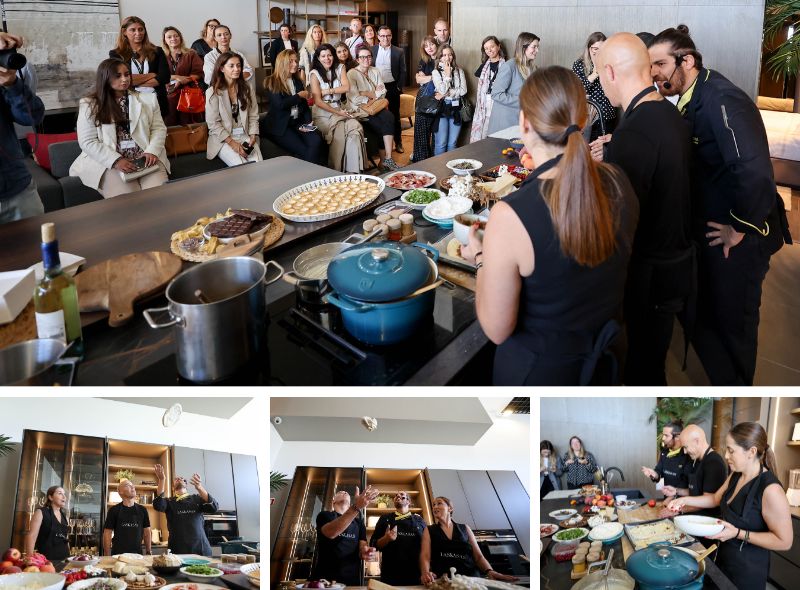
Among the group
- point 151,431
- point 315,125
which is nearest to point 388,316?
point 151,431

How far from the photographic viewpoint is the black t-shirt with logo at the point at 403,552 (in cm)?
137

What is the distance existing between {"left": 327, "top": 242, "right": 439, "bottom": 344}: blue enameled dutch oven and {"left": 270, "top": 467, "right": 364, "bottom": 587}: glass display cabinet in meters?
0.34

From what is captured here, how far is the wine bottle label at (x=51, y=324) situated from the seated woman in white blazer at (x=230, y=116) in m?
3.93

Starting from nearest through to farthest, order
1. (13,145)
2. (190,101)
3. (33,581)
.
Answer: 1. (33,581)
2. (13,145)
3. (190,101)

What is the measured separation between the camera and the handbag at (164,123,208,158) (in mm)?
5146

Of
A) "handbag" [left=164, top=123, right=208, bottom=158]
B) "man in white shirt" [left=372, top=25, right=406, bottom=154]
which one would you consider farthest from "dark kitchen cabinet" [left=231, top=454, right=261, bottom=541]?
"man in white shirt" [left=372, top=25, right=406, bottom=154]

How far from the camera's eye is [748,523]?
1.35m

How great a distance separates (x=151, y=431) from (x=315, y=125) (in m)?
5.22

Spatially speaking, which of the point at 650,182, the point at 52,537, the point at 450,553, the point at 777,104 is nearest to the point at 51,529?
the point at 52,537

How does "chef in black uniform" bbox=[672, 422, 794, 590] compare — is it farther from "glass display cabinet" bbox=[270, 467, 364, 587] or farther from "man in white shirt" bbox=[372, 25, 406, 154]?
"man in white shirt" bbox=[372, 25, 406, 154]

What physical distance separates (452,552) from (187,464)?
61 cm

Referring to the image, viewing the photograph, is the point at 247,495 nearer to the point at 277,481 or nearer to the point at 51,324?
the point at 277,481

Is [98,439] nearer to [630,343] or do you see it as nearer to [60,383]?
[60,383]

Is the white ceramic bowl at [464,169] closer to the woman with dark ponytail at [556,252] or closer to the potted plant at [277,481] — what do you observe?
the woman with dark ponytail at [556,252]
